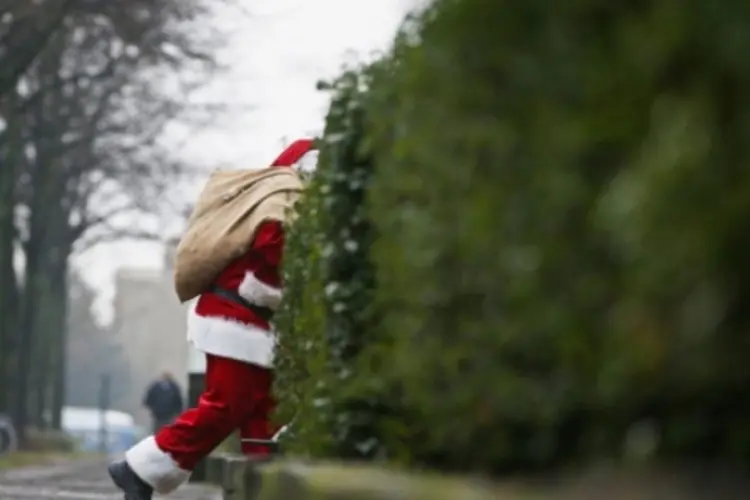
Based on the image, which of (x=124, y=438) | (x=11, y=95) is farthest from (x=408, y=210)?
(x=124, y=438)

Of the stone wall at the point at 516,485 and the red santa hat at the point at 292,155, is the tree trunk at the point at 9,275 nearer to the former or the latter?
the red santa hat at the point at 292,155

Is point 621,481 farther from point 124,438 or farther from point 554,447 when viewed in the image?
point 124,438

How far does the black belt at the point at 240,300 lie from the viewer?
340 inches

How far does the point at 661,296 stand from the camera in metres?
2.30

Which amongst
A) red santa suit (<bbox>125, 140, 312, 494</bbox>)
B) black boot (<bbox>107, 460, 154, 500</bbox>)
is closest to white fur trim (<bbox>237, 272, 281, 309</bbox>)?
red santa suit (<bbox>125, 140, 312, 494</bbox>)

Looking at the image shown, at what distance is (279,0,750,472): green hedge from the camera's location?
7.43 ft

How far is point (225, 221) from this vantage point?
8.57 m

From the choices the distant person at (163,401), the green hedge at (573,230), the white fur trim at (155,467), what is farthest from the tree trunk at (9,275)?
→ the green hedge at (573,230)

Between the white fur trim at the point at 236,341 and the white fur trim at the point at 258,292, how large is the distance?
4.5 inches

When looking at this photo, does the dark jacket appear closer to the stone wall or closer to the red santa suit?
the red santa suit

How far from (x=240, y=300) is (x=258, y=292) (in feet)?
0.50

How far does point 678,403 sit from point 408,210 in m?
1.23

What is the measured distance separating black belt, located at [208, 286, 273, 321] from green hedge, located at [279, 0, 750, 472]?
4.67 m

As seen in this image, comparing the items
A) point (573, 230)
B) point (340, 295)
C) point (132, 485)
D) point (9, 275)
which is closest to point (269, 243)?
point (132, 485)
